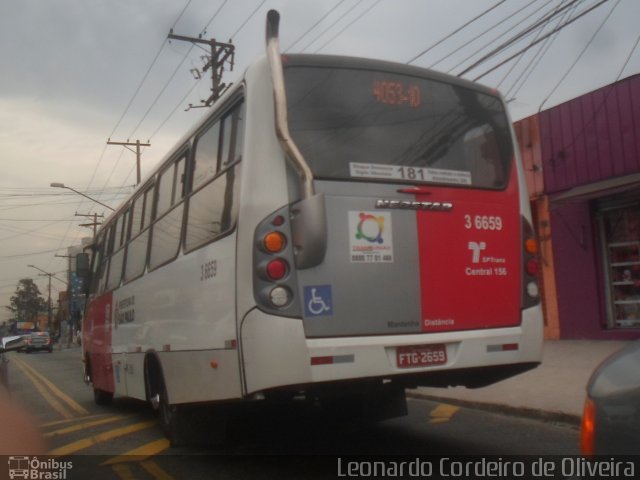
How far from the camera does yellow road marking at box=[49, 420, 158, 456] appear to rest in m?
6.95

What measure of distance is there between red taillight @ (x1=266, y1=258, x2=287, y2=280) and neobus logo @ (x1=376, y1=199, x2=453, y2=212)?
2.88ft

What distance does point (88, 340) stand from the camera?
12.3m

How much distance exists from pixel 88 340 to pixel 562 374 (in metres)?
7.80

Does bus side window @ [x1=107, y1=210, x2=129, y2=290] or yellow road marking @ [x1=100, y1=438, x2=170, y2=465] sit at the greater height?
bus side window @ [x1=107, y1=210, x2=129, y2=290]

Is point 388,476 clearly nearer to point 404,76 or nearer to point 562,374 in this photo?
point 404,76

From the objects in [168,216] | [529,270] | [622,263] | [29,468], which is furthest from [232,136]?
[622,263]

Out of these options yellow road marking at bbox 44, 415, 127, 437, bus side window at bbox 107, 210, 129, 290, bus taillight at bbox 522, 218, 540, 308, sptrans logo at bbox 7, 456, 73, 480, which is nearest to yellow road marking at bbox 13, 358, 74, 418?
yellow road marking at bbox 44, 415, 127, 437

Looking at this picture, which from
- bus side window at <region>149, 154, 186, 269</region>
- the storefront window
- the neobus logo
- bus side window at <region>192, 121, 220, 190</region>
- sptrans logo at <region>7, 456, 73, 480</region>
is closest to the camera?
sptrans logo at <region>7, 456, 73, 480</region>

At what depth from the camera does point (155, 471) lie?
231 inches

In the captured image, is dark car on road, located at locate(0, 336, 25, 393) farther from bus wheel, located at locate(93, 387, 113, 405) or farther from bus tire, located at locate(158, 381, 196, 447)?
bus wheel, located at locate(93, 387, 113, 405)

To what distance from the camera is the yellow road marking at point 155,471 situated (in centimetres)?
564

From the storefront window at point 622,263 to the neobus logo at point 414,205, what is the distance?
365 inches

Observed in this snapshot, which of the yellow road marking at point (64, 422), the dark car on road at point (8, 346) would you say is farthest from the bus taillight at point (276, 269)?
the yellow road marking at point (64, 422)

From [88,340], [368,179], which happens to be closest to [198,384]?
[368,179]
